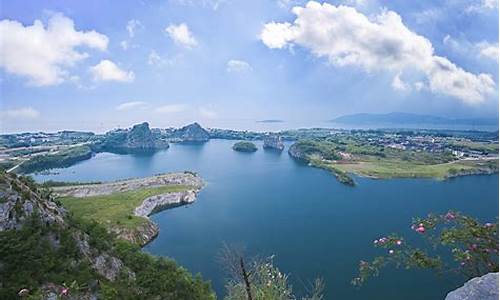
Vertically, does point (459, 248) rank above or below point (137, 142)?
above

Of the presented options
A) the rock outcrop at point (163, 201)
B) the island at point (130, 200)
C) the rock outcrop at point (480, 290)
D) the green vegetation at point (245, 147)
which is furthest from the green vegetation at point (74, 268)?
the green vegetation at point (245, 147)

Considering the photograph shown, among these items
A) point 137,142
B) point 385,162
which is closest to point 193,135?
point 137,142

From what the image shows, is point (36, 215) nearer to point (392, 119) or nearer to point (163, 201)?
point (163, 201)

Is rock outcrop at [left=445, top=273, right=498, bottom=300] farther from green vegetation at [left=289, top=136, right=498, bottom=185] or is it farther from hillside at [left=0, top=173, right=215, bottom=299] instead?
green vegetation at [left=289, top=136, right=498, bottom=185]

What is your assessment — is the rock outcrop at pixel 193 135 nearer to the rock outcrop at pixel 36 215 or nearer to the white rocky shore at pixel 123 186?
the white rocky shore at pixel 123 186

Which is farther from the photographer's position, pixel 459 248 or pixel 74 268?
pixel 74 268

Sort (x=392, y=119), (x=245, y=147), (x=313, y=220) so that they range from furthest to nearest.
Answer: (x=392, y=119) → (x=245, y=147) → (x=313, y=220)
